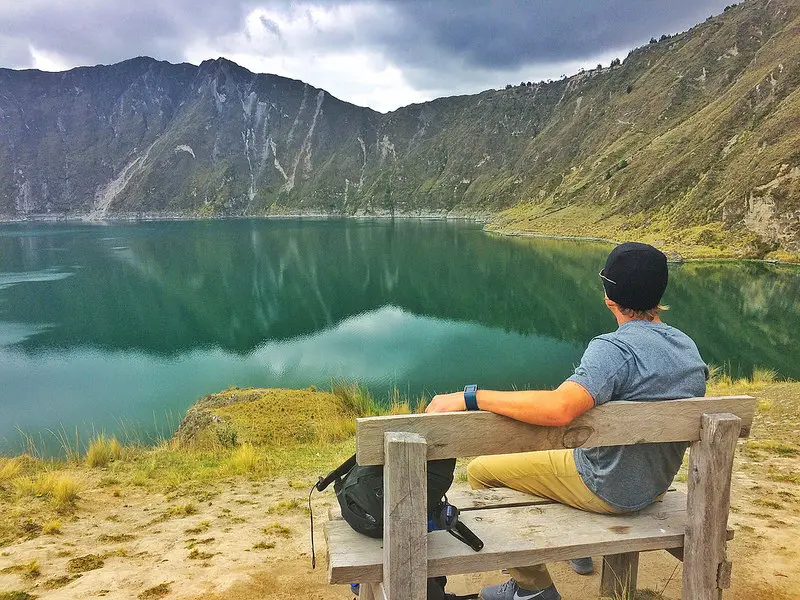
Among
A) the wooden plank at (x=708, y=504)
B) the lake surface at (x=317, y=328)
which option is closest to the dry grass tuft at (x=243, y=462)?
the wooden plank at (x=708, y=504)

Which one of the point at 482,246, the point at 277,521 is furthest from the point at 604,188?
the point at 277,521

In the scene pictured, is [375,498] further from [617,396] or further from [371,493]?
[617,396]

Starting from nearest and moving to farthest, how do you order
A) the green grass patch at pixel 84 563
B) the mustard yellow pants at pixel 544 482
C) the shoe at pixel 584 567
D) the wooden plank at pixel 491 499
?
the mustard yellow pants at pixel 544 482 → the wooden plank at pixel 491 499 → the shoe at pixel 584 567 → the green grass patch at pixel 84 563

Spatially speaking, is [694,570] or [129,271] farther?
[129,271]

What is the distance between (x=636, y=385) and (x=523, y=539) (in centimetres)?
92

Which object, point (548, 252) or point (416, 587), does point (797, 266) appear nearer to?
point (548, 252)

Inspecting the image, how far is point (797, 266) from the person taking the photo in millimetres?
35219

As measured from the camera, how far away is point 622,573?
3.23 meters

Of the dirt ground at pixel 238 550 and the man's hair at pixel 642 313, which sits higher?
the man's hair at pixel 642 313

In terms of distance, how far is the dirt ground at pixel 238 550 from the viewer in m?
3.65

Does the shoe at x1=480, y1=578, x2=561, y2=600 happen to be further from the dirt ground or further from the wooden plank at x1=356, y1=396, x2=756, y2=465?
the wooden plank at x1=356, y1=396, x2=756, y2=465

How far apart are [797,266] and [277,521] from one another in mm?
41504

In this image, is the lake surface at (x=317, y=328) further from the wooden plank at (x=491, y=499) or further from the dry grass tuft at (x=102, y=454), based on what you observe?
the wooden plank at (x=491, y=499)

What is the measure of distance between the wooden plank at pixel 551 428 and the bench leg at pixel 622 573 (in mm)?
1261
